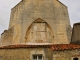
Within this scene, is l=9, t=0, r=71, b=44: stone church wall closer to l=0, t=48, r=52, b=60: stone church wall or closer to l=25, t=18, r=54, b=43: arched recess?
l=25, t=18, r=54, b=43: arched recess

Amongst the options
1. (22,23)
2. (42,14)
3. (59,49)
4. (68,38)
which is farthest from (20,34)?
(59,49)

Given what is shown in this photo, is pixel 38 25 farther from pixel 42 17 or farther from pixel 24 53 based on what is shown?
pixel 24 53

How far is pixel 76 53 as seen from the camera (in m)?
17.1

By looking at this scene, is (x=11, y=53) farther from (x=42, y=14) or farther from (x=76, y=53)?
(x=42, y=14)

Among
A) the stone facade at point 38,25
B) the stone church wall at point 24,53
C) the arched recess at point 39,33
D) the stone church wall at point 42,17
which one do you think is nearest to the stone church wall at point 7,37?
the stone facade at point 38,25

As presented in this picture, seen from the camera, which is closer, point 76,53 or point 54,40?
point 76,53

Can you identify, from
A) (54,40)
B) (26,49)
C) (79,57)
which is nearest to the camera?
(79,57)

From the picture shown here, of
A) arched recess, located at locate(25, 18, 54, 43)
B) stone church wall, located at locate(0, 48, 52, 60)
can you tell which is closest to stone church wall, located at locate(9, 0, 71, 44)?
arched recess, located at locate(25, 18, 54, 43)

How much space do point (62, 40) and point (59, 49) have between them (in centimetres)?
817

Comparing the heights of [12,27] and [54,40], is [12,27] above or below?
above

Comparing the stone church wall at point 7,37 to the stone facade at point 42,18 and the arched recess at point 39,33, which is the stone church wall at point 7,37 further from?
the arched recess at point 39,33

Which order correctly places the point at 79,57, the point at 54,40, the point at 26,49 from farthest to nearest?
the point at 54,40 → the point at 26,49 → the point at 79,57

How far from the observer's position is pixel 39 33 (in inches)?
1026

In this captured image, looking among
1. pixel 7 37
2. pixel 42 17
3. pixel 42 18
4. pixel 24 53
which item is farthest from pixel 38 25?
pixel 24 53
